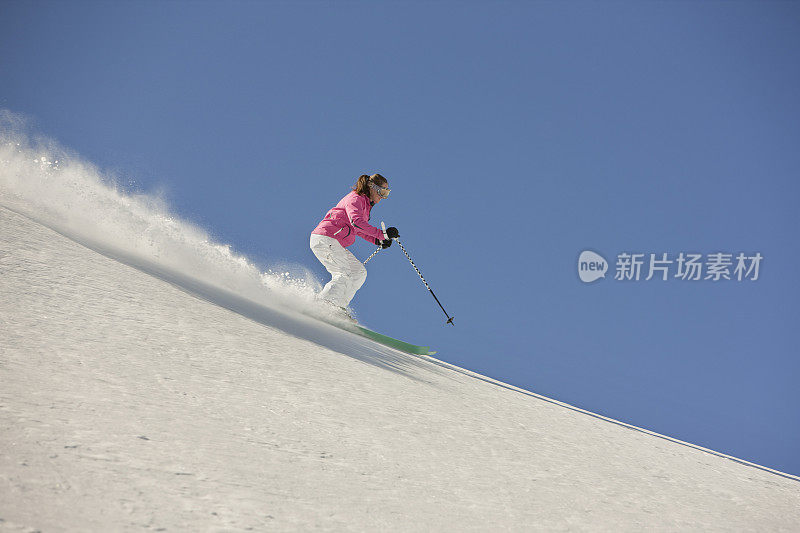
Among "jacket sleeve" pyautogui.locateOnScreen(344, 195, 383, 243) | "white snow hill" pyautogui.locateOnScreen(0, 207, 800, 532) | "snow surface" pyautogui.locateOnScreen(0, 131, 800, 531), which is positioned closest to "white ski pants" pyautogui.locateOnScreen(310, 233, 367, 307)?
"jacket sleeve" pyautogui.locateOnScreen(344, 195, 383, 243)

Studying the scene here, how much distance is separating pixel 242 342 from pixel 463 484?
2.39 meters

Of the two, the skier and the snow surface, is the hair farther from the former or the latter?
the snow surface

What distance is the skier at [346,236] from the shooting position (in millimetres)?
8586

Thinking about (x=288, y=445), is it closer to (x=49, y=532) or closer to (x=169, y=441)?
(x=169, y=441)

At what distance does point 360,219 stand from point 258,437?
5898mm

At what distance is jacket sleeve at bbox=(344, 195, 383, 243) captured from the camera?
851 centimetres

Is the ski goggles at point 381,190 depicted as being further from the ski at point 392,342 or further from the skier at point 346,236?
the ski at point 392,342

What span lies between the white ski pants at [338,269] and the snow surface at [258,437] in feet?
6.94

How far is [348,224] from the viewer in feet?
28.5

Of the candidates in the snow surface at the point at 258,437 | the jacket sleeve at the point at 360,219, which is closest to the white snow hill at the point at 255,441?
the snow surface at the point at 258,437

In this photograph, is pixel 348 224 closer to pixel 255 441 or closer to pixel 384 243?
pixel 384 243

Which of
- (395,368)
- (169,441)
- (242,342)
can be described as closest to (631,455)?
(395,368)

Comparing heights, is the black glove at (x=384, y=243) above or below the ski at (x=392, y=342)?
above

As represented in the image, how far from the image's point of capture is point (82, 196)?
835cm
